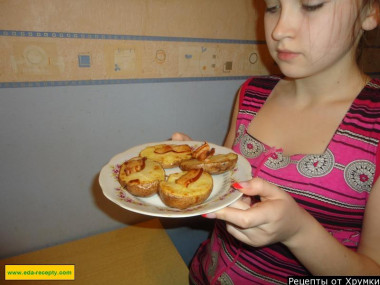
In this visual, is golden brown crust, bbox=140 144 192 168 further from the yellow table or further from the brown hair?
the brown hair

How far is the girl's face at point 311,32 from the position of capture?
615mm

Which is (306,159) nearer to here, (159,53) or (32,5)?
(159,53)

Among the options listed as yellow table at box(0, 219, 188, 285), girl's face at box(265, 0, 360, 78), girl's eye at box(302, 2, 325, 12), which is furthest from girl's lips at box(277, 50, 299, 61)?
yellow table at box(0, 219, 188, 285)

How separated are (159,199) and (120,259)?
0.55m

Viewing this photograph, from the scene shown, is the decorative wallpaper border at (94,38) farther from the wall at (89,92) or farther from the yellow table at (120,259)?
the yellow table at (120,259)

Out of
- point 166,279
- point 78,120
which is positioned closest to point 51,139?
point 78,120

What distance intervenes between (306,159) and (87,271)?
0.93 meters

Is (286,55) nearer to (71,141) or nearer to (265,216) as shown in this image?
(265,216)

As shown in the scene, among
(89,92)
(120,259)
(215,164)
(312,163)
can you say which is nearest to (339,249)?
(312,163)

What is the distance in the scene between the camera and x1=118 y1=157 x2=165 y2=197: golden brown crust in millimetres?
647

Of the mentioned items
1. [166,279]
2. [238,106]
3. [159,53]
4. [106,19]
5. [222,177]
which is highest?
[106,19]

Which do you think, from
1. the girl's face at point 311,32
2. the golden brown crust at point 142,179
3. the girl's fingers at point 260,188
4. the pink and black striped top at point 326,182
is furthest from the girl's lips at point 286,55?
the golden brown crust at point 142,179

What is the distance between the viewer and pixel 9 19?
33.8 inches

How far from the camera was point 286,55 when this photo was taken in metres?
0.71
